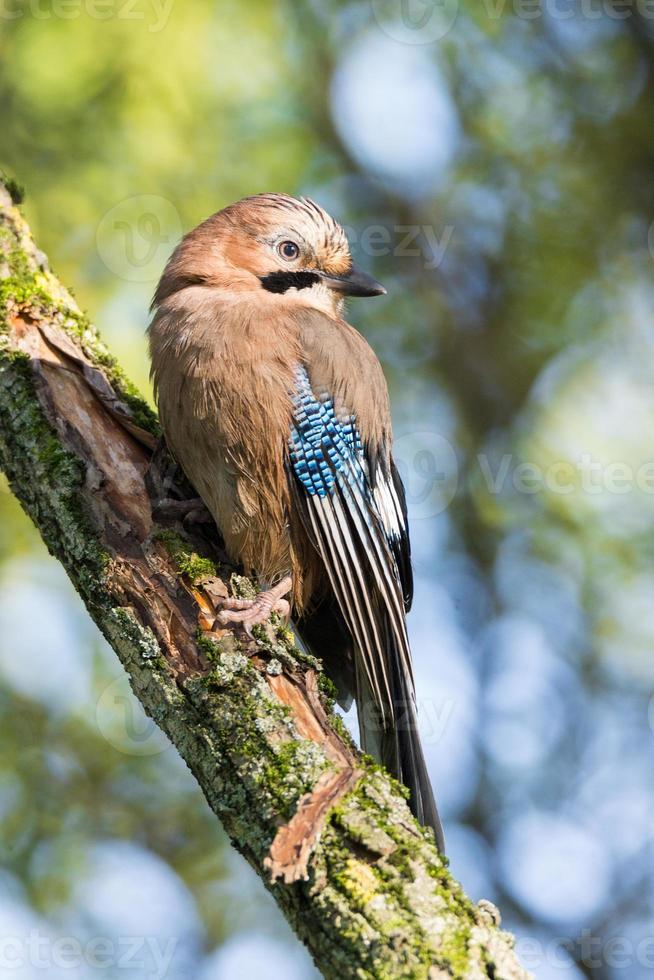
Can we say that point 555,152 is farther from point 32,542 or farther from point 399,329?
point 32,542

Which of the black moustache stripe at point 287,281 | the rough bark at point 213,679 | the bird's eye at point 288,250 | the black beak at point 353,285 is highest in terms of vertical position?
the black beak at point 353,285

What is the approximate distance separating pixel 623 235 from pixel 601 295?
558 millimetres

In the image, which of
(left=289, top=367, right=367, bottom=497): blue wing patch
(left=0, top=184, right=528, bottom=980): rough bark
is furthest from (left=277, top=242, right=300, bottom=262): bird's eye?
(left=0, top=184, right=528, bottom=980): rough bark

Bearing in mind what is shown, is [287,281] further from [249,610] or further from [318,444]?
[249,610]

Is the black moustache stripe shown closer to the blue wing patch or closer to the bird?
the bird

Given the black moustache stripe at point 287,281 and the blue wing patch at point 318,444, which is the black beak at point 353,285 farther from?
the blue wing patch at point 318,444

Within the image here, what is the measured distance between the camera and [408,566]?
17.1ft

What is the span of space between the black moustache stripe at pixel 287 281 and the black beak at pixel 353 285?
0.26 ft

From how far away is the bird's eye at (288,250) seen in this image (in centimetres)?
556

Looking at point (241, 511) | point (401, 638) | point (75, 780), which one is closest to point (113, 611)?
point (241, 511)

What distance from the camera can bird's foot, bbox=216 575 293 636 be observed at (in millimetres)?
3928

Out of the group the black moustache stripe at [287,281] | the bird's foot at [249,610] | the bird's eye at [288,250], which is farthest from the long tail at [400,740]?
the bird's eye at [288,250]

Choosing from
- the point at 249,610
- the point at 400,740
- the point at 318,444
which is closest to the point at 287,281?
the point at 318,444

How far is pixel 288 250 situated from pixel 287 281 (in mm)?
186
